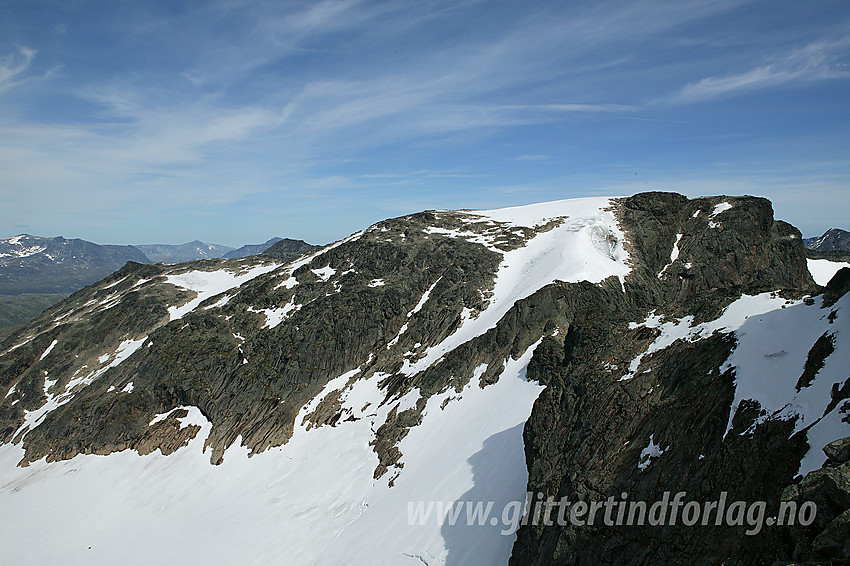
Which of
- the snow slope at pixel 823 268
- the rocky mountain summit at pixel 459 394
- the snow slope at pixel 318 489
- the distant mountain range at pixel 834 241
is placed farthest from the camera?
the distant mountain range at pixel 834 241

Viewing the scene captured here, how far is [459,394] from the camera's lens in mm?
41750

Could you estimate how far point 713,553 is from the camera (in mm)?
12000

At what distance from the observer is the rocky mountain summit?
14852mm

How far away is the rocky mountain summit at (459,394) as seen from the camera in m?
14.9

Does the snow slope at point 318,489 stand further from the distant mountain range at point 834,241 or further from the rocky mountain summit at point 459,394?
the distant mountain range at point 834,241

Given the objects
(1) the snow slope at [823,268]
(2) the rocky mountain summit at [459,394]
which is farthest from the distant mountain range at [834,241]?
(2) the rocky mountain summit at [459,394]

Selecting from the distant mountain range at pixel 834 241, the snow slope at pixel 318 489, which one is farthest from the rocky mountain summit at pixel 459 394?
the distant mountain range at pixel 834 241

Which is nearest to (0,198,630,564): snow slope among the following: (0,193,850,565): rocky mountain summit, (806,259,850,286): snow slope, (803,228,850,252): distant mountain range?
(0,193,850,565): rocky mountain summit

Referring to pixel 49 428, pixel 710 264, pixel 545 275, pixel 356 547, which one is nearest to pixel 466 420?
pixel 356 547

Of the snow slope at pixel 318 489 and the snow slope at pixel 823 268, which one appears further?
the snow slope at pixel 823 268

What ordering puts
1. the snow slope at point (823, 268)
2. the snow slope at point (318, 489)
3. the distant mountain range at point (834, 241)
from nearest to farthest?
the snow slope at point (318, 489)
the snow slope at point (823, 268)
the distant mountain range at point (834, 241)

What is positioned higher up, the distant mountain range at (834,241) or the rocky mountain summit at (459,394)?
the rocky mountain summit at (459,394)

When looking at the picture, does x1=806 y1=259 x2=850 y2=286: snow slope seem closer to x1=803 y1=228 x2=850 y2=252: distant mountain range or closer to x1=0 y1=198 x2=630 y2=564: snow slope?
x1=0 y1=198 x2=630 y2=564: snow slope

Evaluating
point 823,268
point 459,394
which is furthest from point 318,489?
point 823,268
